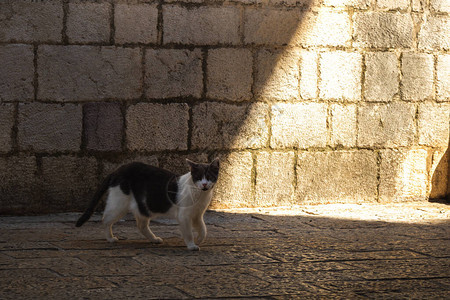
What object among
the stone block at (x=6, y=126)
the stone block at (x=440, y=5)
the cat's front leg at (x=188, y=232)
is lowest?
the cat's front leg at (x=188, y=232)

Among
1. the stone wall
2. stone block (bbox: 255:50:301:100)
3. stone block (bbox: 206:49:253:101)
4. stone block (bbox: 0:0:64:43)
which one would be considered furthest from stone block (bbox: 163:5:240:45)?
stone block (bbox: 0:0:64:43)

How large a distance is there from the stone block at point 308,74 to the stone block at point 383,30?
1.62 feet

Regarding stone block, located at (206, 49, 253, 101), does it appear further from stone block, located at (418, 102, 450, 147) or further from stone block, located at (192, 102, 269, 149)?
stone block, located at (418, 102, 450, 147)

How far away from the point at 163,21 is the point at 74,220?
191 centimetres

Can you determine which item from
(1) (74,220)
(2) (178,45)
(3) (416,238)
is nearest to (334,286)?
(3) (416,238)

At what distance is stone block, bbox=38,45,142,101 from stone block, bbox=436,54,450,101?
3.13 meters

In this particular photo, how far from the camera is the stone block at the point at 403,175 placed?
23.4 ft

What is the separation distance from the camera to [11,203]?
6.02 meters

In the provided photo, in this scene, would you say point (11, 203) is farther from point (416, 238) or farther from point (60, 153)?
point (416, 238)

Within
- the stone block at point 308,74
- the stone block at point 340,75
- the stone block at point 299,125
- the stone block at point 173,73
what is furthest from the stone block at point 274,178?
the stone block at point 173,73

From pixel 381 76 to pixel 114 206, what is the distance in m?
3.38

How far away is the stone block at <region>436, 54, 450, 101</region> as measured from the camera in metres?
7.30

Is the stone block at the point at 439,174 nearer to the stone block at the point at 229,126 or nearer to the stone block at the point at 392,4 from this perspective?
the stone block at the point at 392,4

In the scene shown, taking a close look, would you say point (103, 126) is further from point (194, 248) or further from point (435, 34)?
point (435, 34)
